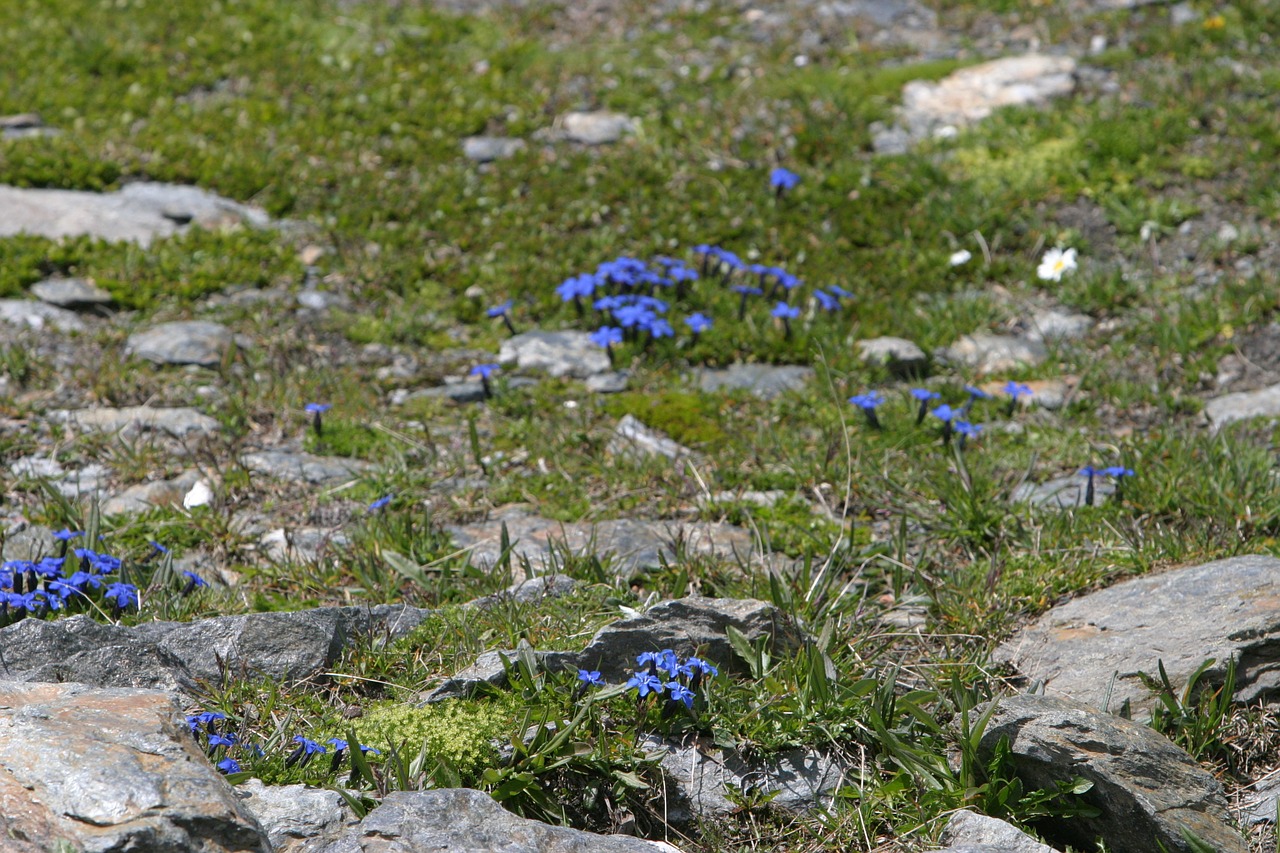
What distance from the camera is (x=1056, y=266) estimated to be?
7.70 meters

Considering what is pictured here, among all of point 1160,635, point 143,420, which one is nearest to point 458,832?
point 1160,635

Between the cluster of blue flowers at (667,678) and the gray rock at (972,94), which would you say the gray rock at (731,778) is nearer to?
the cluster of blue flowers at (667,678)

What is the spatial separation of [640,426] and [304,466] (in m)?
1.77

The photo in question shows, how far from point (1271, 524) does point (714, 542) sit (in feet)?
7.83

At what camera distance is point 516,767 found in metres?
3.38

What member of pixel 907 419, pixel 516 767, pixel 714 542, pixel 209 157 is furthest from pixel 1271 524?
pixel 209 157

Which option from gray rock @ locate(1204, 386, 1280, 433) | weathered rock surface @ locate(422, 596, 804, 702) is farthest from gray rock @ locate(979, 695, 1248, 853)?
gray rock @ locate(1204, 386, 1280, 433)

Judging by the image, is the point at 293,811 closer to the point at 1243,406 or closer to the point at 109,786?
the point at 109,786

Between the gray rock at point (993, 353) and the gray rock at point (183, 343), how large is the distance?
438 centimetres

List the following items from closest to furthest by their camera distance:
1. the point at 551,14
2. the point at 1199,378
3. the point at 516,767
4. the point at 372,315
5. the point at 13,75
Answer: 1. the point at 516,767
2. the point at 1199,378
3. the point at 372,315
4. the point at 13,75
5. the point at 551,14

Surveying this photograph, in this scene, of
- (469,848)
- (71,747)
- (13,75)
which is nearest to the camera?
(71,747)

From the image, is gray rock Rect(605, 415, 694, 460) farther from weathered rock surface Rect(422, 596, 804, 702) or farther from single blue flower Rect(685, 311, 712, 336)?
weathered rock surface Rect(422, 596, 804, 702)

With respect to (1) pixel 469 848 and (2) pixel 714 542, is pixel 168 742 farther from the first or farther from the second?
(2) pixel 714 542

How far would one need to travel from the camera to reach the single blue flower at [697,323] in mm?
6805
